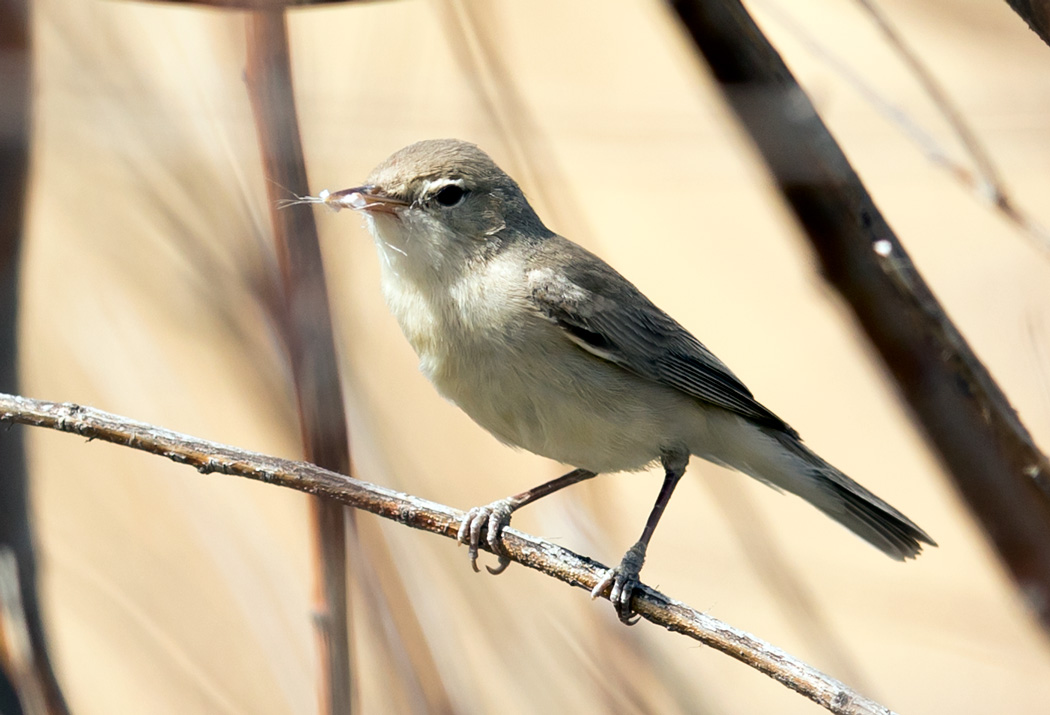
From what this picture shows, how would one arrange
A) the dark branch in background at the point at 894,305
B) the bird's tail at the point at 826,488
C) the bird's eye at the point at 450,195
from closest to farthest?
1. the dark branch in background at the point at 894,305
2. the bird's eye at the point at 450,195
3. the bird's tail at the point at 826,488

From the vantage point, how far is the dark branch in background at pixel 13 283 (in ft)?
5.85

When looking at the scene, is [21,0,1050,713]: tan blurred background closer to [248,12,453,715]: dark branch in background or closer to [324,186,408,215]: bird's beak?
[324,186,408,215]: bird's beak

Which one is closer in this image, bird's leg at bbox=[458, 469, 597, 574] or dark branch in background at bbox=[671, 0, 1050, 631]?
dark branch in background at bbox=[671, 0, 1050, 631]

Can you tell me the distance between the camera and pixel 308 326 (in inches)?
52.5

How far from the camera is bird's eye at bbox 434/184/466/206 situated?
2.48 meters

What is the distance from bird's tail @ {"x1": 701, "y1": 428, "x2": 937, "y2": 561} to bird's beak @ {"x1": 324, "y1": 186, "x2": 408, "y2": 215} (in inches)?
48.5

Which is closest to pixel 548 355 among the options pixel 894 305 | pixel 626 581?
pixel 626 581

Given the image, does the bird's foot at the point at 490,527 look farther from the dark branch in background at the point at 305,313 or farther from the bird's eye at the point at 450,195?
the dark branch in background at the point at 305,313

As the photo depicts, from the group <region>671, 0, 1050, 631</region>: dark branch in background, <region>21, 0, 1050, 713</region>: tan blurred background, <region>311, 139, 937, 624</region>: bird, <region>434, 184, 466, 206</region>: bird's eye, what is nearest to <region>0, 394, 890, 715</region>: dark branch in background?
<region>21, 0, 1050, 713</region>: tan blurred background

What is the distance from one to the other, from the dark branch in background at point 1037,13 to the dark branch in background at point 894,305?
1.92 feet

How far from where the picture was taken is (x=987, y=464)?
2.11 meters

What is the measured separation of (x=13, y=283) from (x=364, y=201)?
0.79 meters

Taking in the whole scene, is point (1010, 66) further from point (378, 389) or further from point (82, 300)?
point (82, 300)

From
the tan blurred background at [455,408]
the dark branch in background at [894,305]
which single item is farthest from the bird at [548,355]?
the dark branch in background at [894,305]
